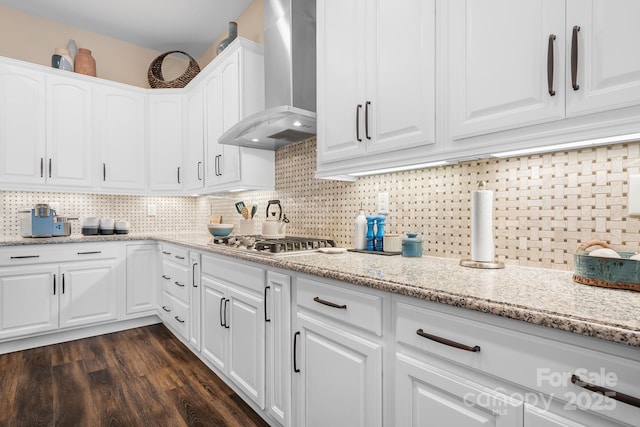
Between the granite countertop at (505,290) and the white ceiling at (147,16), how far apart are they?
2872mm

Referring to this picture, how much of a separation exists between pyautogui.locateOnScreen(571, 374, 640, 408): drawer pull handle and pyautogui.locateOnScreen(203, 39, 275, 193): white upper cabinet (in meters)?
2.34

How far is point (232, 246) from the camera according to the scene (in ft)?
7.07

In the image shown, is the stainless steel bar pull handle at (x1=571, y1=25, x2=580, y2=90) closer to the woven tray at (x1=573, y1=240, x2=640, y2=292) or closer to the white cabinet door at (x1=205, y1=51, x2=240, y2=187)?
the woven tray at (x1=573, y1=240, x2=640, y2=292)

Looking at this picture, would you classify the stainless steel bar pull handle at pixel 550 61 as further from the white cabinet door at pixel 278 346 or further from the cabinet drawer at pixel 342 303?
the white cabinet door at pixel 278 346

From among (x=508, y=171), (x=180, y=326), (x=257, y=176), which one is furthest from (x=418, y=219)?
(x=180, y=326)

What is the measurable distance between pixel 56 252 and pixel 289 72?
255 cm

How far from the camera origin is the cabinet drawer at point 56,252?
273cm

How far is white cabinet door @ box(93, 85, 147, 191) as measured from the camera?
11.2ft

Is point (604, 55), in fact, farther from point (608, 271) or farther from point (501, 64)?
point (608, 271)

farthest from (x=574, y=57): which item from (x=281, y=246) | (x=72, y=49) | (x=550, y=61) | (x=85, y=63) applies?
(x=72, y=49)

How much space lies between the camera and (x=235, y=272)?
6.26 feet

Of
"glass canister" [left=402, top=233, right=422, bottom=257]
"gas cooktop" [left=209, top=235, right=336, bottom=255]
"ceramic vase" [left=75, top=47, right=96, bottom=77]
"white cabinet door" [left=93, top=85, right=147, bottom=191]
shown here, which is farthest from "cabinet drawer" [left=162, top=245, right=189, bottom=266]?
"ceramic vase" [left=75, top=47, right=96, bottom=77]

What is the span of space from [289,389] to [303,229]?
1192 mm

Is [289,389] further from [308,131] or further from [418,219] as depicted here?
[308,131]
